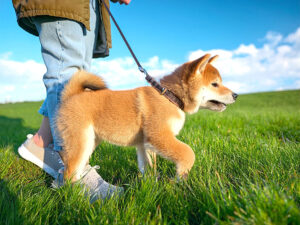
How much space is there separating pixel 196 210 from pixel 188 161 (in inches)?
21.2

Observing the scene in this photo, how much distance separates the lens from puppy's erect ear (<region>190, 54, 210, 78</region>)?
228 centimetres

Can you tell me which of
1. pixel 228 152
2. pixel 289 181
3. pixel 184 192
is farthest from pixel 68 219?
pixel 228 152

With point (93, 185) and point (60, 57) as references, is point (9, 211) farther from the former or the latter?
point (60, 57)

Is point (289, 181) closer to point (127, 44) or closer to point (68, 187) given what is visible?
point (68, 187)

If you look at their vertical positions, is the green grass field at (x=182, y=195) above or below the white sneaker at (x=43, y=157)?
above

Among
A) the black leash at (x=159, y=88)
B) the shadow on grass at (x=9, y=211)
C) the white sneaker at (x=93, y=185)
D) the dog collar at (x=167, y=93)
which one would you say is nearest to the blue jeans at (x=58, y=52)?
the white sneaker at (x=93, y=185)

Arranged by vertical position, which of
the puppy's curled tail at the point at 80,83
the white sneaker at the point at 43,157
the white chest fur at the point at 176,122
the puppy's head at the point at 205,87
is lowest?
the white sneaker at the point at 43,157

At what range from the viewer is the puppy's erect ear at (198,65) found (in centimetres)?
228

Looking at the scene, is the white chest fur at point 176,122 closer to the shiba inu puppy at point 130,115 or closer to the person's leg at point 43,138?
the shiba inu puppy at point 130,115

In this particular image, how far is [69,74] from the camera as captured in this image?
232 centimetres

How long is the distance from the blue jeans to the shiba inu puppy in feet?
0.32

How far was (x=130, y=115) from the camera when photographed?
2.28m

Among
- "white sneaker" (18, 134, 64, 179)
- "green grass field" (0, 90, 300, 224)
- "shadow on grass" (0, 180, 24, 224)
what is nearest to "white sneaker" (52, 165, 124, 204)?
"green grass field" (0, 90, 300, 224)

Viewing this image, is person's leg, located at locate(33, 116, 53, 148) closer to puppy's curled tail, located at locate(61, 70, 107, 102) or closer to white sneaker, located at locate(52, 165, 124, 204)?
white sneaker, located at locate(52, 165, 124, 204)
